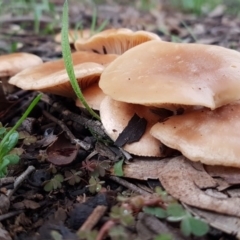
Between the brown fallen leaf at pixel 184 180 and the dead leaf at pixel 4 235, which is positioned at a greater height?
the dead leaf at pixel 4 235

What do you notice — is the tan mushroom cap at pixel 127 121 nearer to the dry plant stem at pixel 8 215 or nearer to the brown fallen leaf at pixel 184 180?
the brown fallen leaf at pixel 184 180

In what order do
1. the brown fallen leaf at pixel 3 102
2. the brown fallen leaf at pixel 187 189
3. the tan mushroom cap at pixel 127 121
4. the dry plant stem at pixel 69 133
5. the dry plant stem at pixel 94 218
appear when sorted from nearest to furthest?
the dry plant stem at pixel 94 218
the brown fallen leaf at pixel 187 189
the tan mushroom cap at pixel 127 121
the dry plant stem at pixel 69 133
the brown fallen leaf at pixel 3 102

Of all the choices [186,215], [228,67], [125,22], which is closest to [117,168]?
[186,215]

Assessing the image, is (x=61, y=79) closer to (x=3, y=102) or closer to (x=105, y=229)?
(x=3, y=102)

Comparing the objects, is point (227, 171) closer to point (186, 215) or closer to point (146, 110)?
point (186, 215)

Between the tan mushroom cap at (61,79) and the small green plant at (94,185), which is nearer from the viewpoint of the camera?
the small green plant at (94,185)

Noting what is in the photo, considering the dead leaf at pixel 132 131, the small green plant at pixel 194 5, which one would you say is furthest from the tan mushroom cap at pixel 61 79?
the small green plant at pixel 194 5
